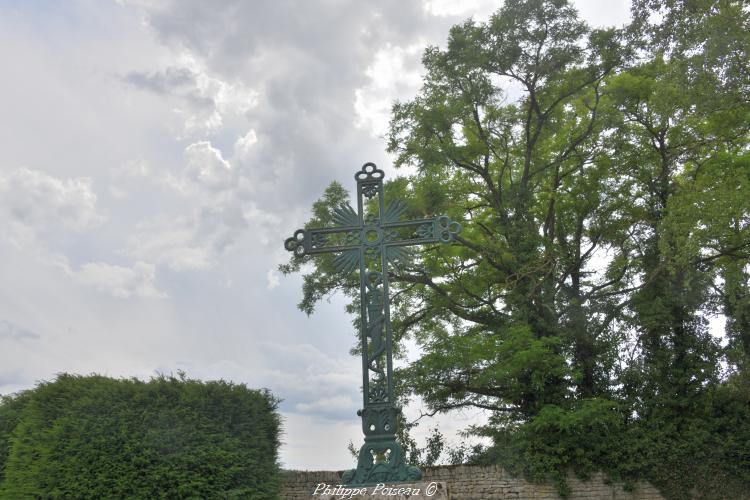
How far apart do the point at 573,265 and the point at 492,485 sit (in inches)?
223

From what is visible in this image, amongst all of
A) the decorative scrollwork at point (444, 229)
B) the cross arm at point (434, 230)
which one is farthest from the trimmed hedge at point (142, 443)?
the decorative scrollwork at point (444, 229)

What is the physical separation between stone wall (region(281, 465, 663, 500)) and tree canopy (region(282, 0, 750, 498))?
33 centimetres

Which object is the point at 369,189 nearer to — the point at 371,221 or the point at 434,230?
the point at 371,221

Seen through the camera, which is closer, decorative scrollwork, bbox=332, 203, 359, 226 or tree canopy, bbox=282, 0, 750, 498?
decorative scrollwork, bbox=332, 203, 359, 226

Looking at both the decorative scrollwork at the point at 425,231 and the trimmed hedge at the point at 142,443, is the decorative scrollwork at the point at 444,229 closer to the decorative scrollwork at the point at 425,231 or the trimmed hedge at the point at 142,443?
the decorative scrollwork at the point at 425,231

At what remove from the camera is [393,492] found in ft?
18.0

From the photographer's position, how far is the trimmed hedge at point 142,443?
645 centimetres

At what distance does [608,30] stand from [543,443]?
9.48m

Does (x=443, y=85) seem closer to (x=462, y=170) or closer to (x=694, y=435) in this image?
(x=462, y=170)

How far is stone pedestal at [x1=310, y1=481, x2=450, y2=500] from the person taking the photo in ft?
17.8

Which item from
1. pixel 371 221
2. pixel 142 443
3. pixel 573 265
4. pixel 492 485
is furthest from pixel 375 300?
pixel 573 265

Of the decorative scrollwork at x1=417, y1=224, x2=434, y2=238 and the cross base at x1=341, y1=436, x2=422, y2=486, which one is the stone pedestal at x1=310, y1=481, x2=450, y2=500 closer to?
the cross base at x1=341, y1=436, x2=422, y2=486

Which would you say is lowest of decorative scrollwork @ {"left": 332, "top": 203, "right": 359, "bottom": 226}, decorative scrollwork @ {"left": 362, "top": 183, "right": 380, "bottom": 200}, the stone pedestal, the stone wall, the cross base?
the stone pedestal

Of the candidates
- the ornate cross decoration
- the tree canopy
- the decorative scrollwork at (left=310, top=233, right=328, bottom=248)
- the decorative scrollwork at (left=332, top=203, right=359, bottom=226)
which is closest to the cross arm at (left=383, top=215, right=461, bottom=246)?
the ornate cross decoration
